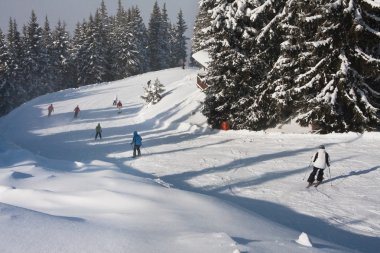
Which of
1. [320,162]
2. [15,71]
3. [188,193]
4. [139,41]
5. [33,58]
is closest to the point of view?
[188,193]

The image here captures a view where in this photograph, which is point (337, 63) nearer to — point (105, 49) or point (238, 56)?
point (238, 56)

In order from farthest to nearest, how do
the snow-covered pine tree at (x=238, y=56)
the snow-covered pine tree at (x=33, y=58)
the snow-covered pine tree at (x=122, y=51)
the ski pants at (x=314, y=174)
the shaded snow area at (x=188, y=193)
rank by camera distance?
the snow-covered pine tree at (x=122, y=51)
the snow-covered pine tree at (x=33, y=58)
the snow-covered pine tree at (x=238, y=56)
the ski pants at (x=314, y=174)
the shaded snow area at (x=188, y=193)

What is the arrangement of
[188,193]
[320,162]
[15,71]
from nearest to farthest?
[188,193] < [320,162] < [15,71]

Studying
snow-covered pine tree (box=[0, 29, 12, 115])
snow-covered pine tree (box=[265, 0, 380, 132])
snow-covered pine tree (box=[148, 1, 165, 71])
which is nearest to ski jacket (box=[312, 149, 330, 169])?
snow-covered pine tree (box=[265, 0, 380, 132])

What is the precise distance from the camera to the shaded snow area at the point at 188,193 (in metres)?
5.50

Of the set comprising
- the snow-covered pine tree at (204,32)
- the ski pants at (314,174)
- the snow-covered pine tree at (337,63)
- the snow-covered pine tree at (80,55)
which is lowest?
the ski pants at (314,174)

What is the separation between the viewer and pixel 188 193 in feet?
30.5

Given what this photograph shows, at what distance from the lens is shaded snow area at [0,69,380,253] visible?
5.50 m

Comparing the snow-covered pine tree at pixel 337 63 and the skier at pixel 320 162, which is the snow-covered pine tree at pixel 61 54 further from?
the skier at pixel 320 162

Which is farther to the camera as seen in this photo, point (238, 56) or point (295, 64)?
point (238, 56)

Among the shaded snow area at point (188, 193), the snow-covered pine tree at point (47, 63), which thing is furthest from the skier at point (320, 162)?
the snow-covered pine tree at point (47, 63)

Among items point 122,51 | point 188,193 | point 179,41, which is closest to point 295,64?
point 188,193

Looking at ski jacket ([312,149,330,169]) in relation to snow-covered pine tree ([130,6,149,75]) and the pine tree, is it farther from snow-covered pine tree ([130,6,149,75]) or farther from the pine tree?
the pine tree

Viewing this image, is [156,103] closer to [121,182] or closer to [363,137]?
[363,137]
